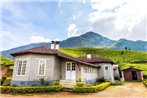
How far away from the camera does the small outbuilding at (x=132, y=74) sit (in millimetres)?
37178

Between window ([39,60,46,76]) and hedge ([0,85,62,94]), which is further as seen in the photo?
window ([39,60,46,76])

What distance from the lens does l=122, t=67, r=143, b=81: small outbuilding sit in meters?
37.2

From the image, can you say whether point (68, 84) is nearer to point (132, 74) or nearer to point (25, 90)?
point (25, 90)

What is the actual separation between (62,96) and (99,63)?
1576 cm

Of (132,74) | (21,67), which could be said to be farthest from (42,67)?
(132,74)

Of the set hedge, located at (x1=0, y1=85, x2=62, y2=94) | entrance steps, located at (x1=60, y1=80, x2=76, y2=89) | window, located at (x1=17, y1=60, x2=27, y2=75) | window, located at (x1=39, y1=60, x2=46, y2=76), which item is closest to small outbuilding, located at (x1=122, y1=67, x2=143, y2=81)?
entrance steps, located at (x1=60, y1=80, x2=76, y2=89)

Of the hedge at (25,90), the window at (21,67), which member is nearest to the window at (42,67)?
the window at (21,67)

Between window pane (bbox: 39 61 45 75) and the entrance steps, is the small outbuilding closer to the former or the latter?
the entrance steps

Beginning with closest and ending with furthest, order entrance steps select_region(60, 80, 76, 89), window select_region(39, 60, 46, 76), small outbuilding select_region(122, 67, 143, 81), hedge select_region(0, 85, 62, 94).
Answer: hedge select_region(0, 85, 62, 94) → entrance steps select_region(60, 80, 76, 89) → window select_region(39, 60, 46, 76) → small outbuilding select_region(122, 67, 143, 81)

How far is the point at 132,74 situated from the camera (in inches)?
1524

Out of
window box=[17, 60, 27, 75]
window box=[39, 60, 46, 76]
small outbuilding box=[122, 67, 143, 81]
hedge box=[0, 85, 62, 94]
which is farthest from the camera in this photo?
small outbuilding box=[122, 67, 143, 81]

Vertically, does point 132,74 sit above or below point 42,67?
below

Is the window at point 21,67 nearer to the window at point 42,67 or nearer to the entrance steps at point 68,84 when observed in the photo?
the window at point 42,67

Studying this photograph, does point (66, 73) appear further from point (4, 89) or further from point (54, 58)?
point (4, 89)
